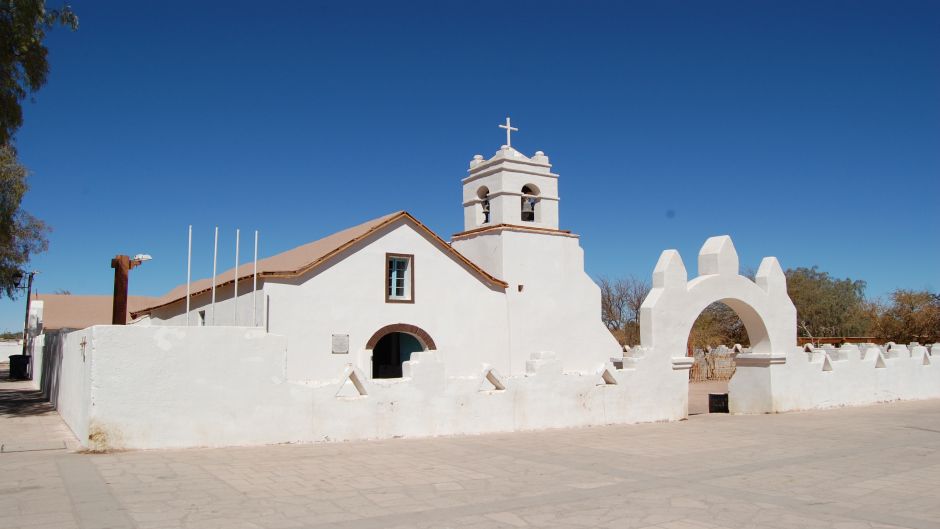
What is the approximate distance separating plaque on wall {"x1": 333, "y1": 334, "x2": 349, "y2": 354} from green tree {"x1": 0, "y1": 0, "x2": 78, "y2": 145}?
831cm

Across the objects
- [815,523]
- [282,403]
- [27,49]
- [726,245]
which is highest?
[27,49]

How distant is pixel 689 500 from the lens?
7.78 meters

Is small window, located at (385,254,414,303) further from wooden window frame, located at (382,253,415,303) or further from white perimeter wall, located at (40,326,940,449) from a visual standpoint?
white perimeter wall, located at (40,326,940,449)

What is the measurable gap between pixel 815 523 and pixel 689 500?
1.27m

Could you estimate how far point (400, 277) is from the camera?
1984 cm

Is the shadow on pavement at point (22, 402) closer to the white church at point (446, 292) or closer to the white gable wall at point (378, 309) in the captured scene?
the white church at point (446, 292)

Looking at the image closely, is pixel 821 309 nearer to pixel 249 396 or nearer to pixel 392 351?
pixel 392 351

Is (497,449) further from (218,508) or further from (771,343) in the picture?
(771,343)

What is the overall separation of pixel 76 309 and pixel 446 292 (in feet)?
123

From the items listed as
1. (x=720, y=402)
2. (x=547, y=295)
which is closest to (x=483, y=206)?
(x=547, y=295)

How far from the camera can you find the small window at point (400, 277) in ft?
63.8

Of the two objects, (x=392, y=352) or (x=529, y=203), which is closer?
(x=392, y=352)

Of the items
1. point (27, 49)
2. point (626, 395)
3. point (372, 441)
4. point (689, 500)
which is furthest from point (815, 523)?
point (27, 49)

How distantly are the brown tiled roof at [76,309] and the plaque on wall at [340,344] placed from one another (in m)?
30.8
